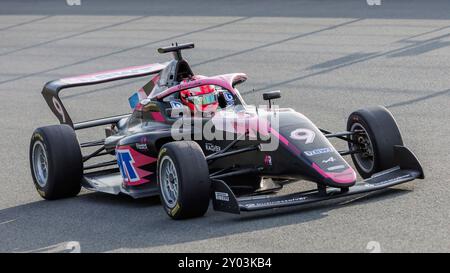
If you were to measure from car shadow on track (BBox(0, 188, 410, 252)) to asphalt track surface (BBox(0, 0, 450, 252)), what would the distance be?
17 mm

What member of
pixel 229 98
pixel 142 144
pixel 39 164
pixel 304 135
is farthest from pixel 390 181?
pixel 39 164

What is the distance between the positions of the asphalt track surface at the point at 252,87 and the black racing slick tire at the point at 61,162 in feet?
0.48

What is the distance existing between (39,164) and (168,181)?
1.91 meters

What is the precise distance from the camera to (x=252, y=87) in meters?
14.9

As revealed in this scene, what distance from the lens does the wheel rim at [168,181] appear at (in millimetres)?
8062

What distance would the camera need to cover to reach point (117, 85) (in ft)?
52.8

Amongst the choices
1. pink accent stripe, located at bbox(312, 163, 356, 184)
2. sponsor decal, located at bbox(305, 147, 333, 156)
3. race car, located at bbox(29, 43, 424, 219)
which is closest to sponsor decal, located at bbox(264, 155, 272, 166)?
race car, located at bbox(29, 43, 424, 219)

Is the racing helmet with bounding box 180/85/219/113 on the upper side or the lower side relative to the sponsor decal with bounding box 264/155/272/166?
upper

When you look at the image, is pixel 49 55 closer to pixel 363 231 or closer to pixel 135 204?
pixel 135 204

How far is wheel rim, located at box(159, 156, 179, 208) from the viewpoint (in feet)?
26.5

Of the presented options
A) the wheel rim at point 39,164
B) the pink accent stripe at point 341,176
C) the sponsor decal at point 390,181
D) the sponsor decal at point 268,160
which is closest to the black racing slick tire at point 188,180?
the sponsor decal at point 268,160

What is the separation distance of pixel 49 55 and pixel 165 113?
11.1 metres

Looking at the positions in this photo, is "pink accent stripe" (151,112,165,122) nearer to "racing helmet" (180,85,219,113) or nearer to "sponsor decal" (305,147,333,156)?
"racing helmet" (180,85,219,113)
